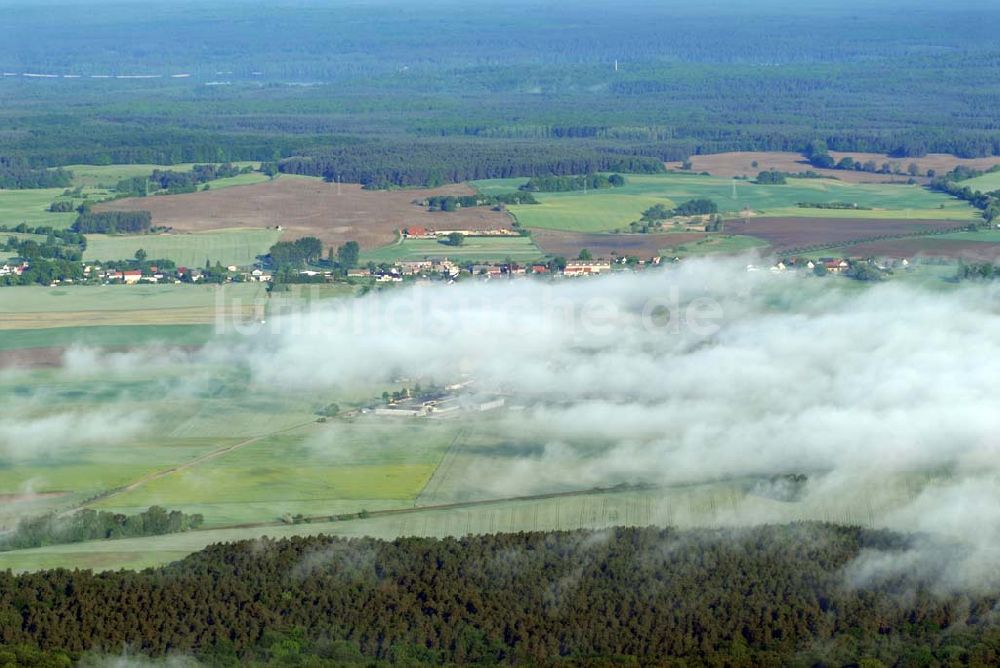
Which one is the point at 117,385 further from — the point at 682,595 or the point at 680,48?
the point at 680,48

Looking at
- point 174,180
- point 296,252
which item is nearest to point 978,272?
point 296,252

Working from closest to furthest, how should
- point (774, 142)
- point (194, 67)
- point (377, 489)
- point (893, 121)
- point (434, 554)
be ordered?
point (434, 554)
point (377, 489)
point (774, 142)
point (893, 121)
point (194, 67)

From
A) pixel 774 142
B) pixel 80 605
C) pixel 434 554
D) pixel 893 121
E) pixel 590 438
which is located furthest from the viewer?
pixel 893 121

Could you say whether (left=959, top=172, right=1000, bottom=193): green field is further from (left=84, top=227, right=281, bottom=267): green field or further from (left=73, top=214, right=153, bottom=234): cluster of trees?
(left=73, top=214, right=153, bottom=234): cluster of trees

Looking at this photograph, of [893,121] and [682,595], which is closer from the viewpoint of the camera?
[682,595]

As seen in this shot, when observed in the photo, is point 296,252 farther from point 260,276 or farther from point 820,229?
point 820,229

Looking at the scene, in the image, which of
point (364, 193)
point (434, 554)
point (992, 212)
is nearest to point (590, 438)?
point (434, 554)

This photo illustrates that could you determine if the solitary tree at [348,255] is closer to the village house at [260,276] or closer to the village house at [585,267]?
the village house at [260,276]

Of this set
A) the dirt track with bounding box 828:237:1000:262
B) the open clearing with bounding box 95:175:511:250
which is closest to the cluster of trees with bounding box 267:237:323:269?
the open clearing with bounding box 95:175:511:250
